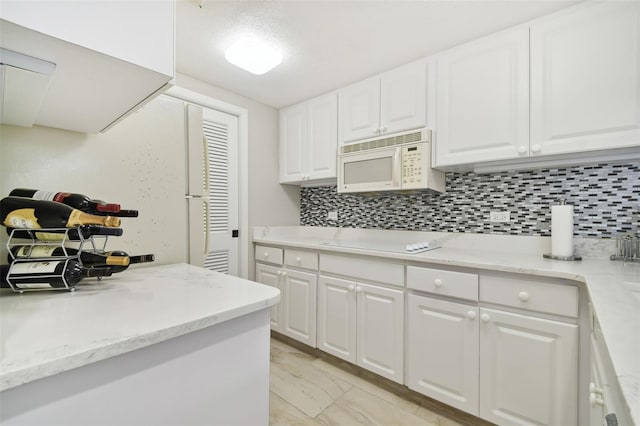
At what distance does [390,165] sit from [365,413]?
5.33 feet

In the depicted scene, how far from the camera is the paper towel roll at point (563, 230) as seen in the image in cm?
152

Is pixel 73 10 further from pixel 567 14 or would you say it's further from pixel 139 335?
pixel 567 14

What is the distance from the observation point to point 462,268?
5.05 feet

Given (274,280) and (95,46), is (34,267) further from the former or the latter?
(274,280)

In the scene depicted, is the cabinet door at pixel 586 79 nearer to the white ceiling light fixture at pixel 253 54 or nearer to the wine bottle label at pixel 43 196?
the white ceiling light fixture at pixel 253 54

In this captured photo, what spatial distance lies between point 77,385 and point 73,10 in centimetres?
69

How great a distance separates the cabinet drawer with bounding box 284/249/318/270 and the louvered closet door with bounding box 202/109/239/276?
23.8 inches

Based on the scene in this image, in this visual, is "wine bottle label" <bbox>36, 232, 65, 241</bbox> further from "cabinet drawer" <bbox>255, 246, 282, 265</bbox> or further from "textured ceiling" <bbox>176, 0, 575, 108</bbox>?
"cabinet drawer" <bbox>255, 246, 282, 265</bbox>

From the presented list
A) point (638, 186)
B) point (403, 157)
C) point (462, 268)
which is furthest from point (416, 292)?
point (638, 186)

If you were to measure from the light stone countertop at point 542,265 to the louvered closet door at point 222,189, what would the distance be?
0.27 m

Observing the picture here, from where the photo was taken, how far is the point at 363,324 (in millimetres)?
1948

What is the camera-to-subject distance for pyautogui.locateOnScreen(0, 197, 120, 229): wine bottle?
77 centimetres

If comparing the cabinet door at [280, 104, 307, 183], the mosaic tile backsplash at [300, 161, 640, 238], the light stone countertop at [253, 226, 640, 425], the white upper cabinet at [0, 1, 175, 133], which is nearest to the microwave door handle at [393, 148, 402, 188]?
the mosaic tile backsplash at [300, 161, 640, 238]

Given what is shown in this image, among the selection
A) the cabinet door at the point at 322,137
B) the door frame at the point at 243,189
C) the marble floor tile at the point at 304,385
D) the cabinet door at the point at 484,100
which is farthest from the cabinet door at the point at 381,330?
the door frame at the point at 243,189
